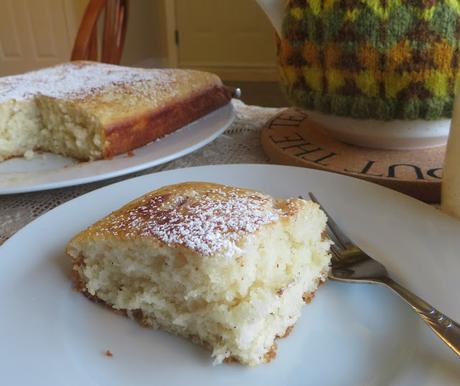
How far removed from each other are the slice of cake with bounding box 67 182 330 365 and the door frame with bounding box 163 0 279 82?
3.54 m

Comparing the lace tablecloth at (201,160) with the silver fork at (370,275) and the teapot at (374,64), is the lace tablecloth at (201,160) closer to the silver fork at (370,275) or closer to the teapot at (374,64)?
the teapot at (374,64)

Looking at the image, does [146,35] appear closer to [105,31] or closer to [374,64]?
[105,31]

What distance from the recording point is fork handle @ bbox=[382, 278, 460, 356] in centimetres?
→ 50

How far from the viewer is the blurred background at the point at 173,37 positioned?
3922 millimetres

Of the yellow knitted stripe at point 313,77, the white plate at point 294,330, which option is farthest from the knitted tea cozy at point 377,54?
the white plate at point 294,330

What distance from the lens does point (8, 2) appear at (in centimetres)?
390

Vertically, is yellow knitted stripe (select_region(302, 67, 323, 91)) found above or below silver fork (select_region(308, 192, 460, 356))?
above

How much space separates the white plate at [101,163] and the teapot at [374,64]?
0.26 m

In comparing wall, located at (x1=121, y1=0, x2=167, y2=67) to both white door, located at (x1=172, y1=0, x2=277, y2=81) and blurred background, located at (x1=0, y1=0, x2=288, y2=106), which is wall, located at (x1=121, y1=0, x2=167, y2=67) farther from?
white door, located at (x1=172, y1=0, x2=277, y2=81)

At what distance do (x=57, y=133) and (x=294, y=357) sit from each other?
2.79 feet

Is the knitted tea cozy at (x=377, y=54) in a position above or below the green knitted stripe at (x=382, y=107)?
above

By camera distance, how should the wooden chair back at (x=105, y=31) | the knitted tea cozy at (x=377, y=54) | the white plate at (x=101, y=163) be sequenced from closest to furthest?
the knitted tea cozy at (x=377, y=54), the white plate at (x=101, y=163), the wooden chair back at (x=105, y=31)

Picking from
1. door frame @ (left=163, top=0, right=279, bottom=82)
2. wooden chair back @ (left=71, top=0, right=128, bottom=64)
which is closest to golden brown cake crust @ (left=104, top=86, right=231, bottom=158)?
wooden chair back @ (left=71, top=0, right=128, bottom=64)

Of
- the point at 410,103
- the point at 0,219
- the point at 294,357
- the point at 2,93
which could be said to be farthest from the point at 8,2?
the point at 294,357
